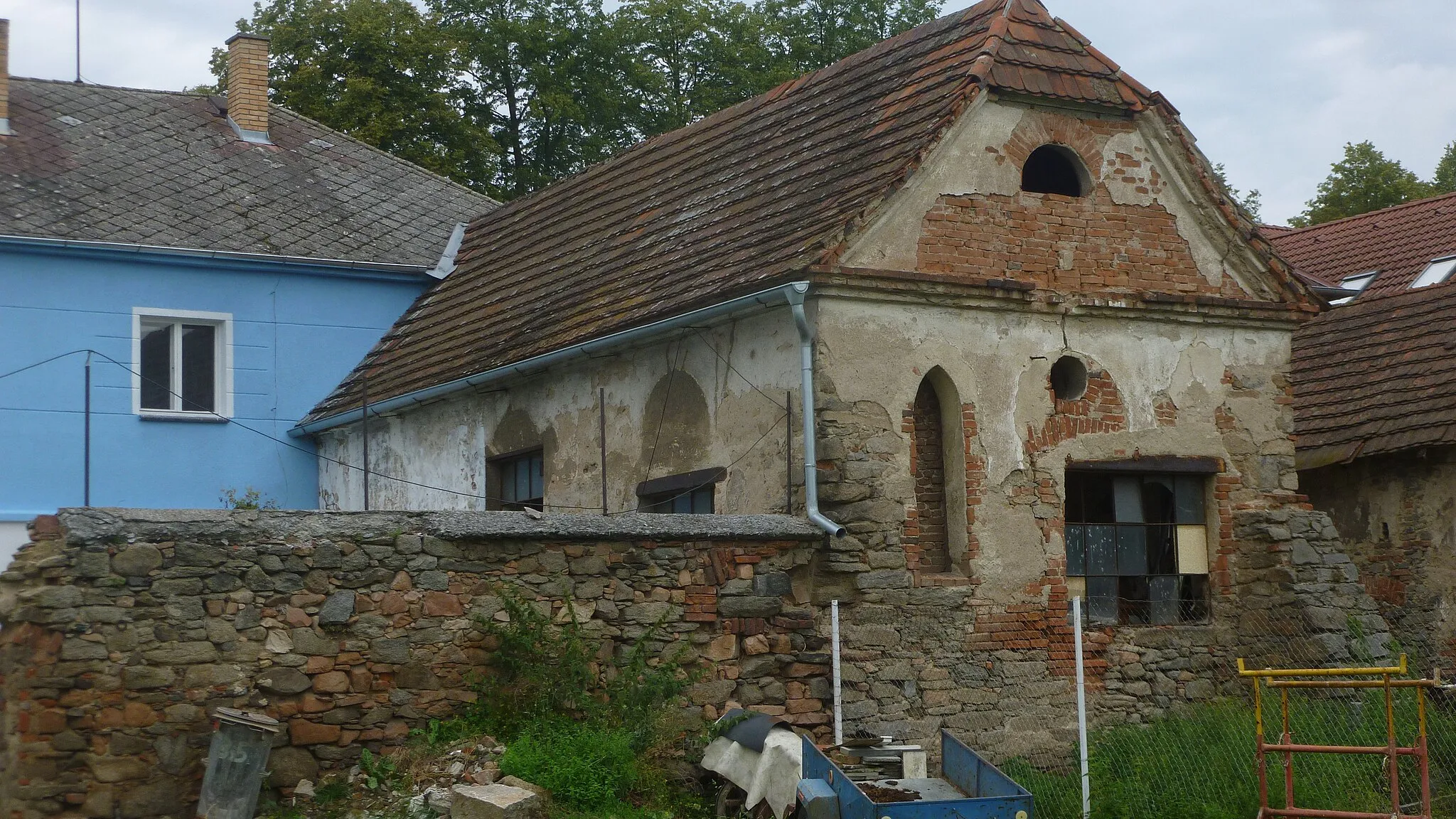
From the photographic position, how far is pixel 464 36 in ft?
109

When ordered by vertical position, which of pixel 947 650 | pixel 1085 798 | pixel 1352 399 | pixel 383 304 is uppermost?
pixel 383 304

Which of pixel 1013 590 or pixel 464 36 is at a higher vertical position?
pixel 464 36

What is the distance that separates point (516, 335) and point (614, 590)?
5.11 meters

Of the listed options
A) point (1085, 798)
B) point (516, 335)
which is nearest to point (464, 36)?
point (516, 335)

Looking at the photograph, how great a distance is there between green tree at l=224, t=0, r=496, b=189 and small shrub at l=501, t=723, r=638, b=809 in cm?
1963

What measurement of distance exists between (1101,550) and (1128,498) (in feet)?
1.81

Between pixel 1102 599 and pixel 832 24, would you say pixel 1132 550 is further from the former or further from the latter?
pixel 832 24

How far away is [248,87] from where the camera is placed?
2273 cm

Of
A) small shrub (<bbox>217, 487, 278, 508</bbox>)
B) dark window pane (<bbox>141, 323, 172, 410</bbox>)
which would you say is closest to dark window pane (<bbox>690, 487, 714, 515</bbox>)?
small shrub (<bbox>217, 487, 278, 508</bbox>)

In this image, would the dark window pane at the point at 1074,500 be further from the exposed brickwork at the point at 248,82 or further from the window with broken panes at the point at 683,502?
the exposed brickwork at the point at 248,82

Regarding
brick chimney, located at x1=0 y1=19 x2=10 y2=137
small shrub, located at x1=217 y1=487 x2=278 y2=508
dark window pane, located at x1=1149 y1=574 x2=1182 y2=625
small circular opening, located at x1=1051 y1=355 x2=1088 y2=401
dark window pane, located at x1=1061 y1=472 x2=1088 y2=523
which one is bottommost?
dark window pane, located at x1=1149 y1=574 x2=1182 y2=625

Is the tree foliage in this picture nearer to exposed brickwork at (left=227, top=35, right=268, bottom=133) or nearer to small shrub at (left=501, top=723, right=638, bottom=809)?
exposed brickwork at (left=227, top=35, right=268, bottom=133)

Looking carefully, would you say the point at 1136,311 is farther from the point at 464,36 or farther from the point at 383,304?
the point at 464,36

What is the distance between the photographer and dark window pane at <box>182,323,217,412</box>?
20.2 meters
